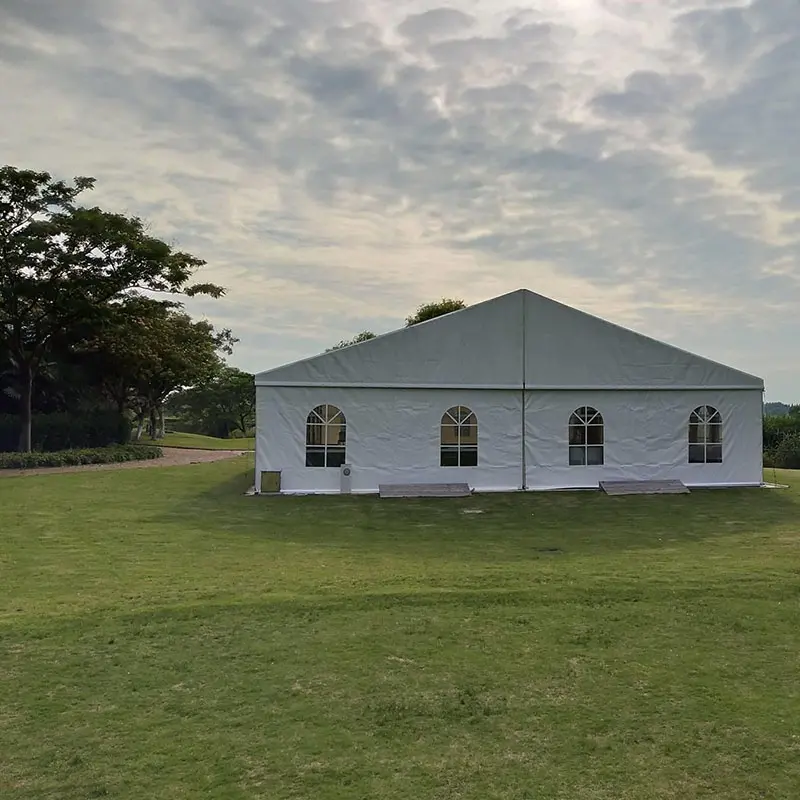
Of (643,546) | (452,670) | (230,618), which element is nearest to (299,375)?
(643,546)

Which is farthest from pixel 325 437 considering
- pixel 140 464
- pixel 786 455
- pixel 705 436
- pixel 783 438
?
pixel 783 438

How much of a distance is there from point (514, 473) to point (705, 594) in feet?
30.0

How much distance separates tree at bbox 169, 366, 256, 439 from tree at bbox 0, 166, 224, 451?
2423cm

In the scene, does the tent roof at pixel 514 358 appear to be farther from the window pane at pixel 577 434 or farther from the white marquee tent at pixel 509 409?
the window pane at pixel 577 434

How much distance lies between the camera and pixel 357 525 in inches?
450

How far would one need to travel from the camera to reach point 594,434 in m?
16.2

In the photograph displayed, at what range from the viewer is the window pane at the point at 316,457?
15281mm

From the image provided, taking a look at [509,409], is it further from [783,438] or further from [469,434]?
[783,438]

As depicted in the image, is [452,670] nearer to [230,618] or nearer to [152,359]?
[230,618]

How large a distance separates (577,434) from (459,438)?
2.67 m

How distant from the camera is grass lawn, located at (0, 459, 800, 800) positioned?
3.49 m

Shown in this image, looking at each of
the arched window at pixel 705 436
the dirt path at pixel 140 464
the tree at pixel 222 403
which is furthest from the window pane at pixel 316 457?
the tree at pixel 222 403

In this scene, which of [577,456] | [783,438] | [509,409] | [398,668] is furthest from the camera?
[783,438]

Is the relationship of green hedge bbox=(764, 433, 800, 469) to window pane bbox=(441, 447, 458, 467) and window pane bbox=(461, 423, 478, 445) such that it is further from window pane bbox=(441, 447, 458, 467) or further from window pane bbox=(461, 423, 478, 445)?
window pane bbox=(441, 447, 458, 467)
